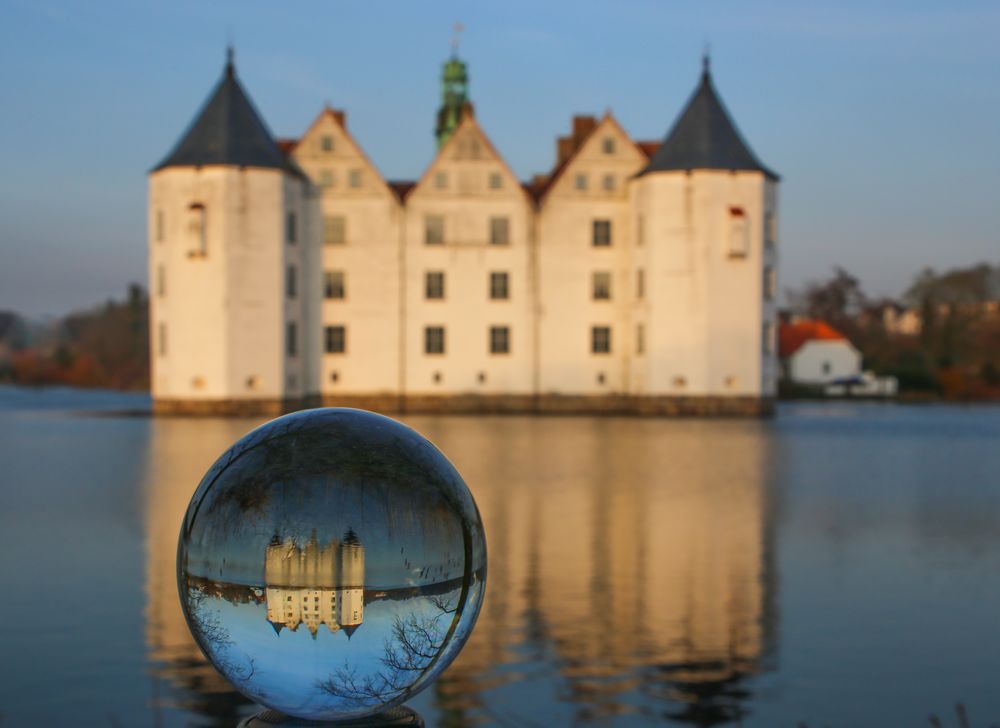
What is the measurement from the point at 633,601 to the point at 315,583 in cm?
807

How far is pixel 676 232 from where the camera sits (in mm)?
48438

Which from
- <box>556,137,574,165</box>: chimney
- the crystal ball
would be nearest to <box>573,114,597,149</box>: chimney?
<box>556,137,574,165</box>: chimney

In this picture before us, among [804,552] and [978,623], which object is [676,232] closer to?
[804,552]

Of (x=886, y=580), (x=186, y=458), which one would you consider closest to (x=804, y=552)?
(x=886, y=580)

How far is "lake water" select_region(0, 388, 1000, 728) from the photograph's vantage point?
756 centimetres

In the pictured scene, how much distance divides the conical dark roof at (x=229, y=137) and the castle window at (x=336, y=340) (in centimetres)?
700

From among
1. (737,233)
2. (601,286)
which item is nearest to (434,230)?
(601,286)

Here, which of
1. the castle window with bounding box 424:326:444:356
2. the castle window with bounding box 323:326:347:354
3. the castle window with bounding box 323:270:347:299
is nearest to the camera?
the castle window with bounding box 323:270:347:299

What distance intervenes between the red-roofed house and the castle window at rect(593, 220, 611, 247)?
34.4 meters

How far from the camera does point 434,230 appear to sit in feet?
168

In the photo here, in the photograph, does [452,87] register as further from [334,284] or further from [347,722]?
[347,722]

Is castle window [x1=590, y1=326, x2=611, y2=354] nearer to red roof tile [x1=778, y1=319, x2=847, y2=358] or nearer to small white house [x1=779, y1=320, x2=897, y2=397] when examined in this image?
small white house [x1=779, y1=320, x2=897, y2=397]

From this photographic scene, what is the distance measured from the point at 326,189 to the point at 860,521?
37.5 meters

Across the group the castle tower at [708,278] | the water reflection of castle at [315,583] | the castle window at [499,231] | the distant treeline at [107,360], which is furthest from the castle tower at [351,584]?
the distant treeline at [107,360]
